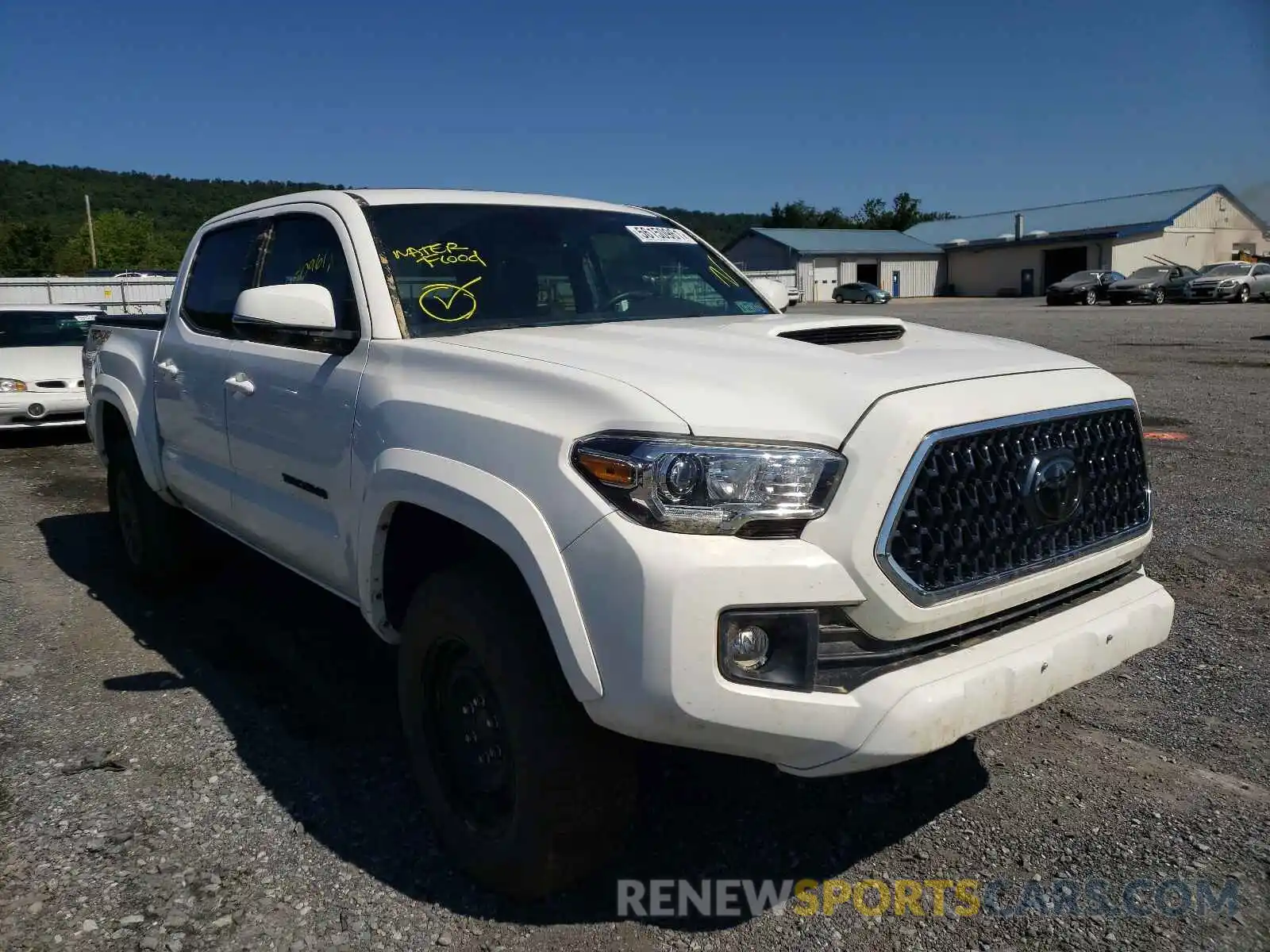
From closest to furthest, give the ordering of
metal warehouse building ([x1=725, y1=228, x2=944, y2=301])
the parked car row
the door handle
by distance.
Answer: the door handle, the parked car row, metal warehouse building ([x1=725, y1=228, x2=944, y2=301])

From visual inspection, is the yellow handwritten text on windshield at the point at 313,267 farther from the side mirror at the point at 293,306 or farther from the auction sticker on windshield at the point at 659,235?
the auction sticker on windshield at the point at 659,235

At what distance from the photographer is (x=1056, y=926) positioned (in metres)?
2.63

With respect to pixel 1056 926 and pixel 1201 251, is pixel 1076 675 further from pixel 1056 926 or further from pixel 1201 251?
pixel 1201 251

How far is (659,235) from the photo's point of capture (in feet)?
14.5

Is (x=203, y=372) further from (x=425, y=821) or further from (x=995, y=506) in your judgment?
(x=995, y=506)

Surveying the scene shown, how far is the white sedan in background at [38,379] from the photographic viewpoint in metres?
11.0

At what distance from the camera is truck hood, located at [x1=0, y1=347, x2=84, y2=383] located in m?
11.1

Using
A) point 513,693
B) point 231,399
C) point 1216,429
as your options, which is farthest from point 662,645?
point 1216,429

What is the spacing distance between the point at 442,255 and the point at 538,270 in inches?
14.7

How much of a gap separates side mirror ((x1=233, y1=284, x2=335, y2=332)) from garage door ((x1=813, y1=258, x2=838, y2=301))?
61.6 meters

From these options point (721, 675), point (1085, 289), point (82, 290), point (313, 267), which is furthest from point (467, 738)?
point (1085, 289)

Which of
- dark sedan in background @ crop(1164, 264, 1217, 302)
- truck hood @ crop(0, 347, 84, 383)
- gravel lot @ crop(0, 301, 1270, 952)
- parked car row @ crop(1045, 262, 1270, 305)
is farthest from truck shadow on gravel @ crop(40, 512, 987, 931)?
dark sedan in background @ crop(1164, 264, 1217, 302)

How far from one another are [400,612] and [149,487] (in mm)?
2675

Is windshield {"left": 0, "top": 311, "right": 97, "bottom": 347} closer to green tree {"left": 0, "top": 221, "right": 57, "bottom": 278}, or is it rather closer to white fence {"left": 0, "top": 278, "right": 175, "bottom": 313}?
white fence {"left": 0, "top": 278, "right": 175, "bottom": 313}
